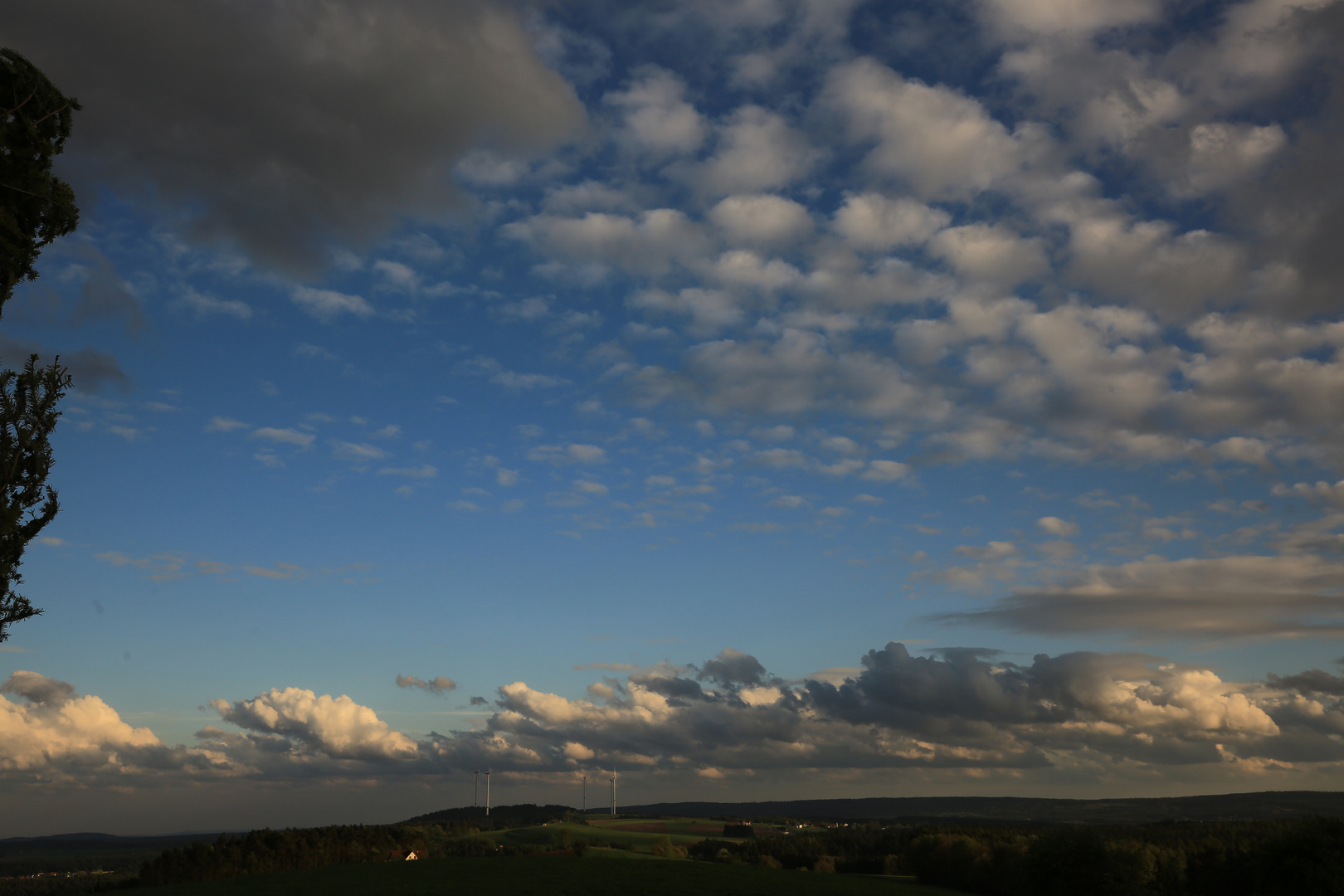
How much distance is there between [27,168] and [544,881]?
262 feet

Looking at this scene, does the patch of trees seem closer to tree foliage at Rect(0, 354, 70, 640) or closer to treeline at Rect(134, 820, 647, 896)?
treeline at Rect(134, 820, 647, 896)

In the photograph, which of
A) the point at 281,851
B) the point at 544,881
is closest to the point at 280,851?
the point at 281,851

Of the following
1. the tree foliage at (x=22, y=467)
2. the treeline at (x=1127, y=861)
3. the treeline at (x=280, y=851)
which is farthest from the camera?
the treeline at (x=280, y=851)

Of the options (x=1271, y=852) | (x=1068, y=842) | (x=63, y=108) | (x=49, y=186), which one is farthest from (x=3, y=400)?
(x=1271, y=852)

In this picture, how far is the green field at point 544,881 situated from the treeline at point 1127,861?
14.7m

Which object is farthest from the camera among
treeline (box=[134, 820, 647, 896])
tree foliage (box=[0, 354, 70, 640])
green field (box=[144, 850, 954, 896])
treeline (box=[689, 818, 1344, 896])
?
treeline (box=[134, 820, 647, 896])

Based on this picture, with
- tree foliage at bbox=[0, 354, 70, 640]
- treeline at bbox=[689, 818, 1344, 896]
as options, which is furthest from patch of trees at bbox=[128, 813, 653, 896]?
tree foliage at bbox=[0, 354, 70, 640]

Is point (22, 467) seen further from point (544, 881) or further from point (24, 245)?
point (544, 881)

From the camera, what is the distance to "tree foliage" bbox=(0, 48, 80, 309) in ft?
108

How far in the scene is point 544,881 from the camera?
290ft

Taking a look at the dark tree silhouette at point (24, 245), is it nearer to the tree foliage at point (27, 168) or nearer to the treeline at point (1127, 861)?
the tree foliage at point (27, 168)

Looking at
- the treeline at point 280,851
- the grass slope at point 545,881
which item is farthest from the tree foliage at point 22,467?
the treeline at point 280,851

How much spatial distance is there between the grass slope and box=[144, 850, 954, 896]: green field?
96mm

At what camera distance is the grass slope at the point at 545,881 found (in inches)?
3098
